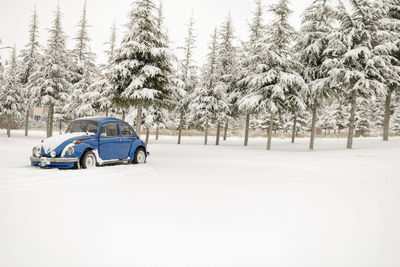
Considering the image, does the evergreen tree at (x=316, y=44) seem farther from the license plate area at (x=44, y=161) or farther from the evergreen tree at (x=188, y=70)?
the license plate area at (x=44, y=161)

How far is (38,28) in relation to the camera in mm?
38000

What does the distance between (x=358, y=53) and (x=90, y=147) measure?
781 inches

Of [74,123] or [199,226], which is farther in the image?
[74,123]

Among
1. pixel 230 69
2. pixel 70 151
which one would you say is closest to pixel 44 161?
pixel 70 151

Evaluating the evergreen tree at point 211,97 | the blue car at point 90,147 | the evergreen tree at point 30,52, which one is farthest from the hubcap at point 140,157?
the evergreen tree at point 30,52

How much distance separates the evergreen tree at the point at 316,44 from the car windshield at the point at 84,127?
1756 centimetres

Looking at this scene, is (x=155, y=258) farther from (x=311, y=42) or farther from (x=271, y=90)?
(x=311, y=42)

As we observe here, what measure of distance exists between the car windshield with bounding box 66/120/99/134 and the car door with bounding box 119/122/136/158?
42.0 inches

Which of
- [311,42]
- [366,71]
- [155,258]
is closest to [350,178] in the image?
[155,258]

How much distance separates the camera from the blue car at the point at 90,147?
1041 centimetres

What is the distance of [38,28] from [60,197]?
124ft

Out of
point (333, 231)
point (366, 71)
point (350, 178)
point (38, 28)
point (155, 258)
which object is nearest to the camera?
point (155, 258)

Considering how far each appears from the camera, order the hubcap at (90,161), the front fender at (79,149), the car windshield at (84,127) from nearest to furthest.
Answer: the front fender at (79,149), the hubcap at (90,161), the car windshield at (84,127)

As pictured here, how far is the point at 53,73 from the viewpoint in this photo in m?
30.8
